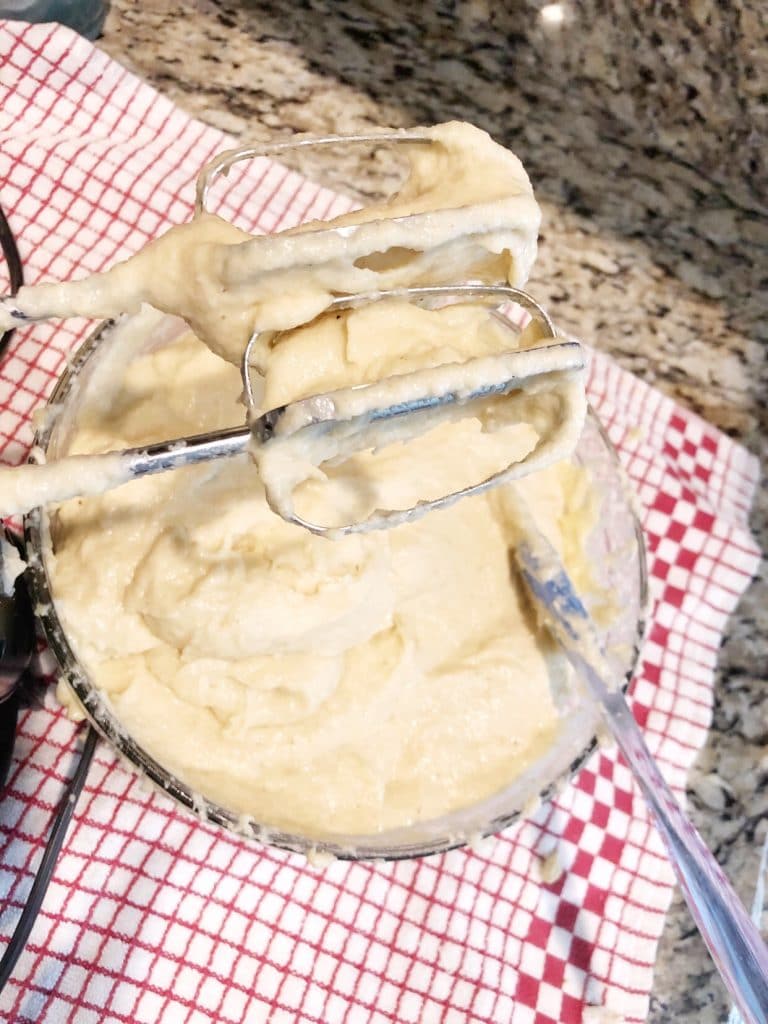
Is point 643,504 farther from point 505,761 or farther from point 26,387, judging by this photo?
point 26,387

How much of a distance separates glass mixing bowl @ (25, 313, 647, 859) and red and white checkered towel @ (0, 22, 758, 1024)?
109 millimetres

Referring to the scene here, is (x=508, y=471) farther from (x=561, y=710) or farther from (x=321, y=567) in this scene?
(x=561, y=710)

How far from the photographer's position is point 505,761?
31.1 inches

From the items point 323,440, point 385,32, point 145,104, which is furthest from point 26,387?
point 385,32

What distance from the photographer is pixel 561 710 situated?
0.81m

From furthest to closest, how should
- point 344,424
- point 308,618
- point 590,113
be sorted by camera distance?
point 590,113 → point 308,618 → point 344,424

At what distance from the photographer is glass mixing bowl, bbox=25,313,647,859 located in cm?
69

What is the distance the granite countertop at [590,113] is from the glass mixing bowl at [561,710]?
0.87ft

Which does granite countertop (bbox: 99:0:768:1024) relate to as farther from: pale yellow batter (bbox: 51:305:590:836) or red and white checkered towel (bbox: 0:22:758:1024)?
pale yellow batter (bbox: 51:305:590:836)

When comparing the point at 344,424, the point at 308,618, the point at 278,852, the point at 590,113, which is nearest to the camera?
the point at 344,424

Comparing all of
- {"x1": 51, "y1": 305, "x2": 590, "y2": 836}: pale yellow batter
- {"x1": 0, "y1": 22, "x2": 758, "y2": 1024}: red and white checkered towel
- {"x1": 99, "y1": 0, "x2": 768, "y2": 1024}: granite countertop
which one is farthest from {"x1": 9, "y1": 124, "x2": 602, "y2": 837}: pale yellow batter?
{"x1": 99, "y1": 0, "x2": 768, "y2": 1024}: granite countertop

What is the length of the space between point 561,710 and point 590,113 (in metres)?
0.83

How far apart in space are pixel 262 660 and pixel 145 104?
0.70 meters

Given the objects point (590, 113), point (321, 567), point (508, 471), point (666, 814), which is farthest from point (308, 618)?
point (590, 113)
